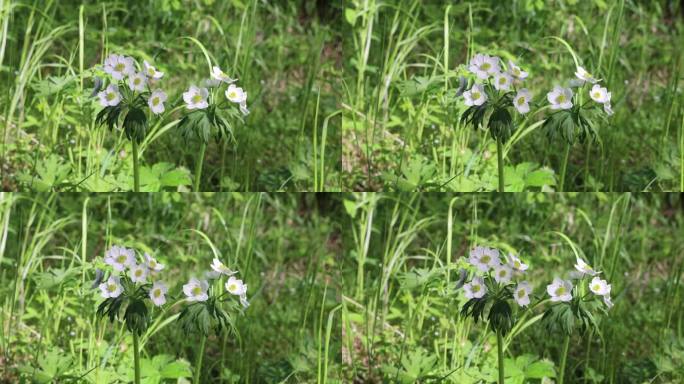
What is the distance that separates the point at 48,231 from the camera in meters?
4.32

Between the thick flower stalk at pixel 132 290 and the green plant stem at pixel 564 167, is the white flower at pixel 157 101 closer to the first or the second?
the thick flower stalk at pixel 132 290

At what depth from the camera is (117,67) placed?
4.29 m

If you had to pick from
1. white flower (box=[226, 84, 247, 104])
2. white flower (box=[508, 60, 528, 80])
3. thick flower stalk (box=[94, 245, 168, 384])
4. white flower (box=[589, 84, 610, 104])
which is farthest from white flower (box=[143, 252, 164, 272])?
white flower (box=[589, 84, 610, 104])

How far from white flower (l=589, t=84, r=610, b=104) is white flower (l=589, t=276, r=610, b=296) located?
22.7 inches

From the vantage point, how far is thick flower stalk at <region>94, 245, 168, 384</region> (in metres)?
4.25

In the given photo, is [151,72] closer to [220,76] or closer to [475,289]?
[220,76]

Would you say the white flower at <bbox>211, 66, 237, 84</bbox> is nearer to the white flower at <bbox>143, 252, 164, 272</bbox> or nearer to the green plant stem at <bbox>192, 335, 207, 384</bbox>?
the white flower at <bbox>143, 252, 164, 272</bbox>

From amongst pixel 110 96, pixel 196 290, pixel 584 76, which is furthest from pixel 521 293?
pixel 110 96

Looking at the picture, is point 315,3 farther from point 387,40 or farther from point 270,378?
point 270,378

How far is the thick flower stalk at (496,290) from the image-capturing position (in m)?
4.29

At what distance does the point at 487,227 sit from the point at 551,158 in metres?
0.31

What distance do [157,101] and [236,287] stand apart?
0.65 metres

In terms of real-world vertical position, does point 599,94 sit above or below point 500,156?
above

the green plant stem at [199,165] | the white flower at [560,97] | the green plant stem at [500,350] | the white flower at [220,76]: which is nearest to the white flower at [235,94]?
the white flower at [220,76]
